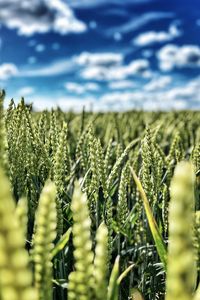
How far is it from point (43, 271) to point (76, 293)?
0.06m

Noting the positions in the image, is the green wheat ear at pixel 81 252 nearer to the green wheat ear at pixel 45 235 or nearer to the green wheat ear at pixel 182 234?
the green wheat ear at pixel 45 235

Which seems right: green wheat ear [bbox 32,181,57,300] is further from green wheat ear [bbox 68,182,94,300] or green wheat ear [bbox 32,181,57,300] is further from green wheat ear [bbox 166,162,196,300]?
green wheat ear [bbox 166,162,196,300]

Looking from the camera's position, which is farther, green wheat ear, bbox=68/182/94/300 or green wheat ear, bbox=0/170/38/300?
green wheat ear, bbox=68/182/94/300

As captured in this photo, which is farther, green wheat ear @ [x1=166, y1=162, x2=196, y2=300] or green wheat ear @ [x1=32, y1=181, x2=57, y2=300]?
green wheat ear @ [x1=32, y1=181, x2=57, y2=300]

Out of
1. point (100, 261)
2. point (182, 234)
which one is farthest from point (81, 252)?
point (182, 234)

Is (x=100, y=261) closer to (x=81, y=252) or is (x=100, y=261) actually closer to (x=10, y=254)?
(x=81, y=252)

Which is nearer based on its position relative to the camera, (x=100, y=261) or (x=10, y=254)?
(x=10, y=254)

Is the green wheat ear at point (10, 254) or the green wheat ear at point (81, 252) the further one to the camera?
the green wheat ear at point (81, 252)

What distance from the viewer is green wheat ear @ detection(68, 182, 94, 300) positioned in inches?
22.8

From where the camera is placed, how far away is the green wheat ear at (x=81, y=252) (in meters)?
0.58

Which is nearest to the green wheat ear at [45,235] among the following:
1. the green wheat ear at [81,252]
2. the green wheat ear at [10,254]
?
the green wheat ear at [81,252]

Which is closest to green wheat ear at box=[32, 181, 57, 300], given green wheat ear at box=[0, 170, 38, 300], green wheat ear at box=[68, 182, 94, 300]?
green wheat ear at box=[68, 182, 94, 300]

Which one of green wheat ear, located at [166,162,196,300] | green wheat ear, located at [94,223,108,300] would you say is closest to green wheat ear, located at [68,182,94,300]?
green wheat ear, located at [94,223,108,300]

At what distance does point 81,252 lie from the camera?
58 centimetres
